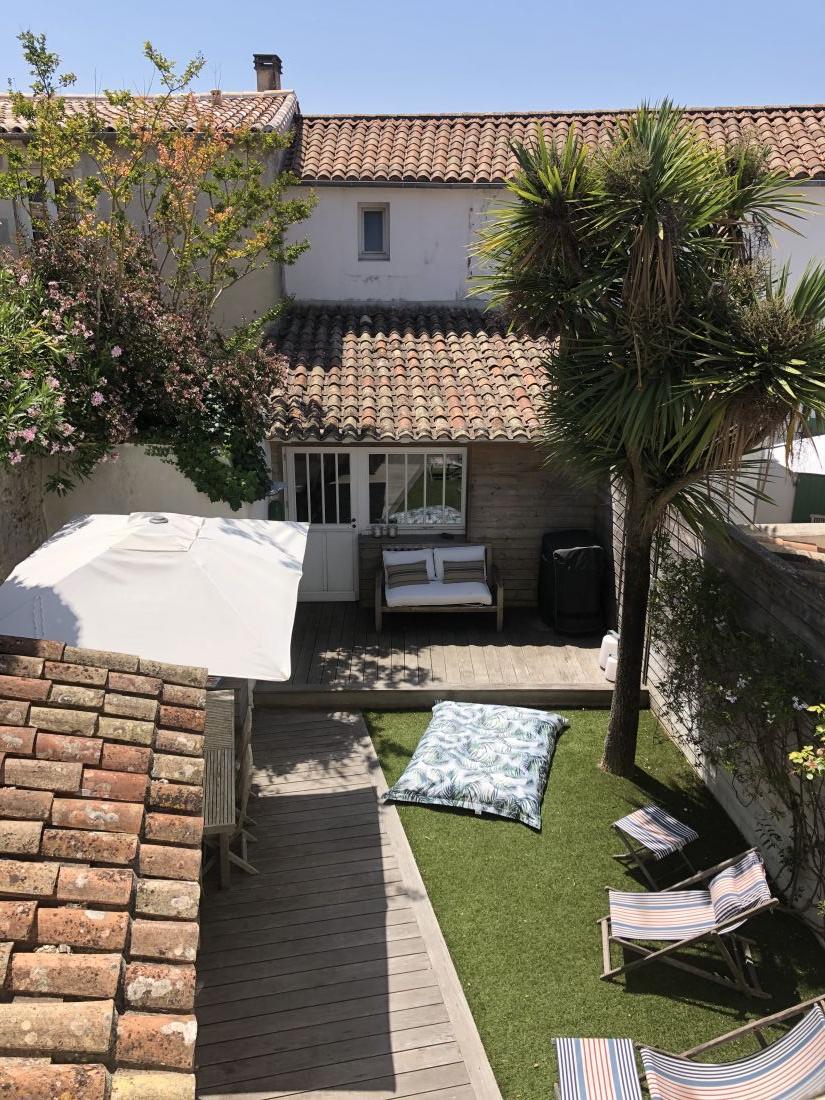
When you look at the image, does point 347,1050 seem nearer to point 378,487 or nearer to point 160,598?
point 160,598

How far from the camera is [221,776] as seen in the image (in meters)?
6.73

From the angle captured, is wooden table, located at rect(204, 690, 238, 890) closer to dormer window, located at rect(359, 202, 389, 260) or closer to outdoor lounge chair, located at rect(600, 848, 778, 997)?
outdoor lounge chair, located at rect(600, 848, 778, 997)

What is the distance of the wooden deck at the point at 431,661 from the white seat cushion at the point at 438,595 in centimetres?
51

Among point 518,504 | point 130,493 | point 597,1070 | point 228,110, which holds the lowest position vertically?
point 597,1070

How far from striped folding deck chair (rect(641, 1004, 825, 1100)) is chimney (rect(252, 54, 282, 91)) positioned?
61.0 feet

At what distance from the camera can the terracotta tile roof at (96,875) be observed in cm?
241

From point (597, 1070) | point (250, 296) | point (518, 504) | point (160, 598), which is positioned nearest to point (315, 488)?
→ point (518, 504)

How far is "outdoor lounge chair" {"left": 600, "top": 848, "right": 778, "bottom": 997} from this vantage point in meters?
5.66

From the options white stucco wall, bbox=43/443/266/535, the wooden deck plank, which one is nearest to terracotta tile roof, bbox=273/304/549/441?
white stucco wall, bbox=43/443/266/535

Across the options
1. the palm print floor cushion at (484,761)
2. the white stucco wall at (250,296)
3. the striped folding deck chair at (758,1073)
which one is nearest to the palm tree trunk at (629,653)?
the palm print floor cushion at (484,761)

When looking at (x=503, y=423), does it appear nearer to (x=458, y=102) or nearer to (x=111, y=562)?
(x=111, y=562)

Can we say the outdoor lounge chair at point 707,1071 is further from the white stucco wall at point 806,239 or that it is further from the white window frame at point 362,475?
the white stucco wall at point 806,239

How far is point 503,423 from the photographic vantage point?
447 inches

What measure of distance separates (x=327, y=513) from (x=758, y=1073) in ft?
31.1
